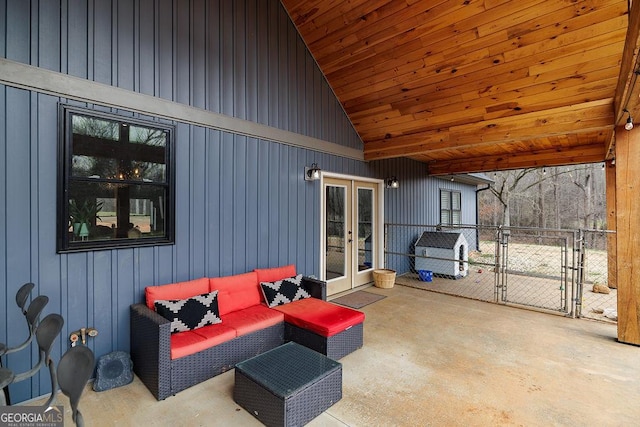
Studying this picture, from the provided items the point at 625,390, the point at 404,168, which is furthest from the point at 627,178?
the point at 404,168

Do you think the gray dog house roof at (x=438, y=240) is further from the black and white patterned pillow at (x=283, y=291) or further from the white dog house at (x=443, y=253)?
the black and white patterned pillow at (x=283, y=291)

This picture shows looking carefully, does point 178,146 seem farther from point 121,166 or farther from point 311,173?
point 311,173

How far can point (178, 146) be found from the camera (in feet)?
10.8

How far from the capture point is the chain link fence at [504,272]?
454 centimetres

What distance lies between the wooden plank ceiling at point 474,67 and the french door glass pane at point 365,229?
1.05m

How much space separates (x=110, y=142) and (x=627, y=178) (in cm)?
568

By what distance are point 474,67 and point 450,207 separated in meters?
6.50

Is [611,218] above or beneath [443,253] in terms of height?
above

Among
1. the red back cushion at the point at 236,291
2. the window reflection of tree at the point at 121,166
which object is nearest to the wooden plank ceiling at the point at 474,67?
the window reflection of tree at the point at 121,166

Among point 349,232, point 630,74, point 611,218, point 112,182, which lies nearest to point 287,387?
point 112,182

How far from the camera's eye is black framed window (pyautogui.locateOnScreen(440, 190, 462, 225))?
9219mm

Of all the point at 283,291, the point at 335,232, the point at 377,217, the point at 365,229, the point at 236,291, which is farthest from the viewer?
the point at 377,217

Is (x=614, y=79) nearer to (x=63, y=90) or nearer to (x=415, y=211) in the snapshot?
(x=415, y=211)

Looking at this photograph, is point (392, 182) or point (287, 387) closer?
point (287, 387)
